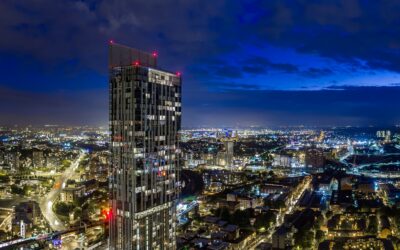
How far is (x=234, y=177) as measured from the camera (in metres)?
46.5

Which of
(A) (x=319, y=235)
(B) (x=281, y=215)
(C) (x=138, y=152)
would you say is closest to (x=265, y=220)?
(A) (x=319, y=235)

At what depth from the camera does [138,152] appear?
1425cm

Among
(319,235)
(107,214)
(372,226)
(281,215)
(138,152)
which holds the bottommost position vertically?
(281,215)

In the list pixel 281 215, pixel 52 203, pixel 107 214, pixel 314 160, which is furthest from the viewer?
pixel 314 160

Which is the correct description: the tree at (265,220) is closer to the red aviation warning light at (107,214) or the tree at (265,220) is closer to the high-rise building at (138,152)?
the red aviation warning light at (107,214)

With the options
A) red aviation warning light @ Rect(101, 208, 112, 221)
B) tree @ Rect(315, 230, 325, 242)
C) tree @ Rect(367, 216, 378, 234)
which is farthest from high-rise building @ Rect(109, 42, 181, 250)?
tree @ Rect(367, 216, 378, 234)

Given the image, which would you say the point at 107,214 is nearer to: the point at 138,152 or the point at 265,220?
the point at 265,220

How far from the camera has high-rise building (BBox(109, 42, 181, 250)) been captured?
14.2 m

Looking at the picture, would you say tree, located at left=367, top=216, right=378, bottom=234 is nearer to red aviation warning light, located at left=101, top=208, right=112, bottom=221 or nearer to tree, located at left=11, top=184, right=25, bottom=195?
red aviation warning light, located at left=101, top=208, right=112, bottom=221

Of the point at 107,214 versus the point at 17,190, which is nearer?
the point at 107,214

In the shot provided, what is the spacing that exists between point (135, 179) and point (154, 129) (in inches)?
83.4

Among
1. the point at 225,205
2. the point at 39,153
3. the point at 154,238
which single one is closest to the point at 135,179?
the point at 154,238

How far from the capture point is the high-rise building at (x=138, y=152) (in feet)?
46.7

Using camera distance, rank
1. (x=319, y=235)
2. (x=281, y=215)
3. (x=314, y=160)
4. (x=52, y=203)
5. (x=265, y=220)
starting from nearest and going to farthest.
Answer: (x=319, y=235) < (x=265, y=220) < (x=281, y=215) < (x=52, y=203) < (x=314, y=160)
